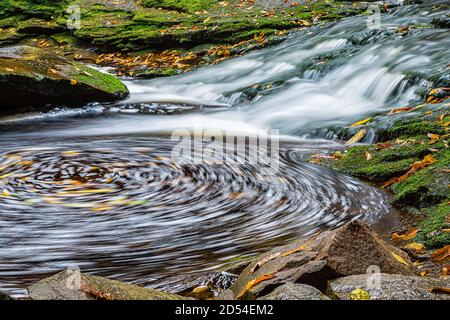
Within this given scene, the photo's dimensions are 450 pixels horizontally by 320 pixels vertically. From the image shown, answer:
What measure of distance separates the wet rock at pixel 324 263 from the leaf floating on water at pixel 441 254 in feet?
1.25

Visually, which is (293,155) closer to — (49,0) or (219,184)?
(219,184)

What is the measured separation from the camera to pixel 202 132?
7.96 m

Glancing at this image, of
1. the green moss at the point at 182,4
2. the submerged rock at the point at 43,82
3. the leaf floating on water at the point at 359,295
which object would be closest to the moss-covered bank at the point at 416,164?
the leaf floating on water at the point at 359,295

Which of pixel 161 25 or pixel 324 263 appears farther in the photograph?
pixel 161 25

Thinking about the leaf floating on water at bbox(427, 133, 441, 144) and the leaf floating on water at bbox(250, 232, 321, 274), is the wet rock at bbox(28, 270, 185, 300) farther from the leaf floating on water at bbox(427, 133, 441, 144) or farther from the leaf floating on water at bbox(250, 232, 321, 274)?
the leaf floating on water at bbox(427, 133, 441, 144)

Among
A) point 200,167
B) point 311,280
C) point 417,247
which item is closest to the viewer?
point 311,280

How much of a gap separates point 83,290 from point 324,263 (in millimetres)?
1160

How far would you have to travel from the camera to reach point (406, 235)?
418 cm

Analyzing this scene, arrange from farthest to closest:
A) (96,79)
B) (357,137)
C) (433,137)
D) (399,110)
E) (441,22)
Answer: (441,22)
(96,79)
(399,110)
(357,137)
(433,137)

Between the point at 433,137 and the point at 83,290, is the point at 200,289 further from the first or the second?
the point at 433,137

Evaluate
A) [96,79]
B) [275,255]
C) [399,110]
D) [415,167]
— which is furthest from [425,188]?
[96,79]

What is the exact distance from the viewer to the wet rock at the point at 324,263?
113 inches

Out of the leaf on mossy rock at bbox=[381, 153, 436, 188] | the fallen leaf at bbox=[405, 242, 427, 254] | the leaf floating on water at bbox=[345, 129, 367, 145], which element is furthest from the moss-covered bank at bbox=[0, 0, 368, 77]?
the fallen leaf at bbox=[405, 242, 427, 254]

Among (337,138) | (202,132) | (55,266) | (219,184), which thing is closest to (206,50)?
(202,132)
